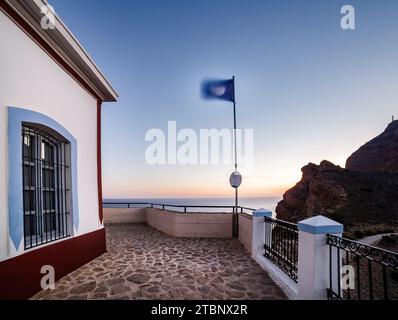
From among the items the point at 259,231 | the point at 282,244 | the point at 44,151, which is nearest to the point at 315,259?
the point at 282,244

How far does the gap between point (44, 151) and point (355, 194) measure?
4070 centimetres

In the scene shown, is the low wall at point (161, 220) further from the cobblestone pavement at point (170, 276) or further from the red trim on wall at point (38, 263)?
the red trim on wall at point (38, 263)

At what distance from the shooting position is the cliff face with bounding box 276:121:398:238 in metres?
26.7

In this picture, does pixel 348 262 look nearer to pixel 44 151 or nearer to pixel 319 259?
pixel 319 259

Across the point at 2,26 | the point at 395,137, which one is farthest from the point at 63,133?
the point at 395,137

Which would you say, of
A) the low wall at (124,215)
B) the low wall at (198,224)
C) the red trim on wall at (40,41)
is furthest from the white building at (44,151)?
the low wall at (124,215)

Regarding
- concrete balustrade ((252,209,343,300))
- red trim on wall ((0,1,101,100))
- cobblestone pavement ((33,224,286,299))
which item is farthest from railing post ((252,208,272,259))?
red trim on wall ((0,1,101,100))

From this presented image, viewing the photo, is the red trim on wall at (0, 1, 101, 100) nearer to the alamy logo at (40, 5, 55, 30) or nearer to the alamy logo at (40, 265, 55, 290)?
the alamy logo at (40, 5, 55, 30)

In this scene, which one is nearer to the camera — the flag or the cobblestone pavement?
the cobblestone pavement

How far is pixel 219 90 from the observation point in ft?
29.3

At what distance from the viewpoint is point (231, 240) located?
24.3 feet

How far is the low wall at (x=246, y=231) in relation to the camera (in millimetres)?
6107

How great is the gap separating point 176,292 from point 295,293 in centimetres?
196

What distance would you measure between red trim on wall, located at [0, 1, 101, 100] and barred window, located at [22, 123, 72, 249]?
1.48m
